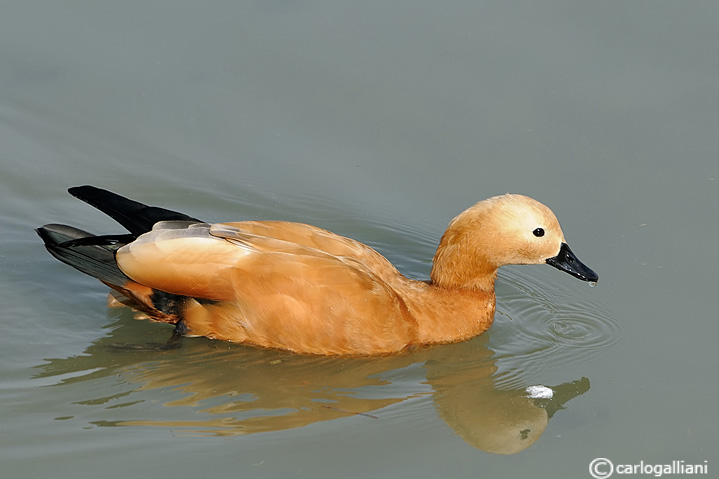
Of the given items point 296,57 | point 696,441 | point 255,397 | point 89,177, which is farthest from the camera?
point 296,57

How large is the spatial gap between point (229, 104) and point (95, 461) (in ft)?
13.8

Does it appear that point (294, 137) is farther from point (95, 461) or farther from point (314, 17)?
point (95, 461)

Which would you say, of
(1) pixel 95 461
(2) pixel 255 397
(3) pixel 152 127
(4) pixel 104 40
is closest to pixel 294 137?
(3) pixel 152 127

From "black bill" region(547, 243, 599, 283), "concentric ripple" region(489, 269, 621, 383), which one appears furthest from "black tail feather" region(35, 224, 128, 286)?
"black bill" region(547, 243, 599, 283)

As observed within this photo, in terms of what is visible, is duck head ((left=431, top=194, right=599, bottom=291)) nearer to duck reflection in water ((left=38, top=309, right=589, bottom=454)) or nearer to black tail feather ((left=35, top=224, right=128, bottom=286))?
duck reflection in water ((left=38, top=309, right=589, bottom=454))

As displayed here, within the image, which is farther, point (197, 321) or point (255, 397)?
point (197, 321)

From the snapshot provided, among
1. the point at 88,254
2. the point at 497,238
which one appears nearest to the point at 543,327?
the point at 497,238

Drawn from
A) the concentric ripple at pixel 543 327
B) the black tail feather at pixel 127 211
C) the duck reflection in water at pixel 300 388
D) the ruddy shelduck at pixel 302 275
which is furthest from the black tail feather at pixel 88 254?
the concentric ripple at pixel 543 327

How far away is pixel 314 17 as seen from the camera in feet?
31.7

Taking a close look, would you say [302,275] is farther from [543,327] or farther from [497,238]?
[543,327]

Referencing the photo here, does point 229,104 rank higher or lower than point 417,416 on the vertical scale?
higher

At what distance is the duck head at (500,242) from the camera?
22.3 ft

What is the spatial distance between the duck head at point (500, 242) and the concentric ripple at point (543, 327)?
1.61 ft

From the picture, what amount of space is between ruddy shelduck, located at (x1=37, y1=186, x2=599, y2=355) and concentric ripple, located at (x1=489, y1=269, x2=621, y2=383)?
0.30 metres
